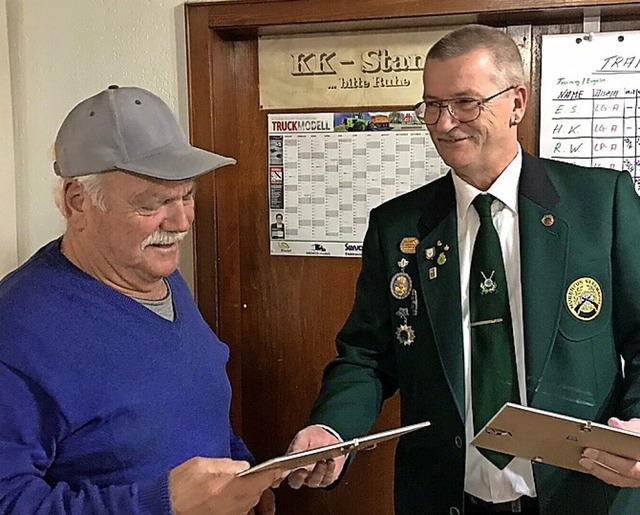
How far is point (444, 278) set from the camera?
153cm

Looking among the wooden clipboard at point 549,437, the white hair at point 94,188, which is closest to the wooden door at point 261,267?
the white hair at point 94,188

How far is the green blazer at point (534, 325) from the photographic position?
1.44 metres

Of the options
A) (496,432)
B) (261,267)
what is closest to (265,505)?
(496,432)

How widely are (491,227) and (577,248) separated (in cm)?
16

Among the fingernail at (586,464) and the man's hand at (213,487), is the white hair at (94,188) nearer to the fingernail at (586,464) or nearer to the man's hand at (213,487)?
the man's hand at (213,487)

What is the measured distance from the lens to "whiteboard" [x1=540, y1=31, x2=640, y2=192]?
1975mm

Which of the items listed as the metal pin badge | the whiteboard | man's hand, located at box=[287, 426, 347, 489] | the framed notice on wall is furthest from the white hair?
the whiteboard

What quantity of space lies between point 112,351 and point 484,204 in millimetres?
717

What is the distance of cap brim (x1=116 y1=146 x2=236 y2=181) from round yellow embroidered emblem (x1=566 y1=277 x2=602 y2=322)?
67cm

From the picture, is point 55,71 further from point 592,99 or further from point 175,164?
point 592,99

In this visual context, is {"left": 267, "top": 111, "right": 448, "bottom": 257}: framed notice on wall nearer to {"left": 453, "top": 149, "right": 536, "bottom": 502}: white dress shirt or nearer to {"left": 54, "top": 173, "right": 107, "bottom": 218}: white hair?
{"left": 453, "top": 149, "right": 536, "bottom": 502}: white dress shirt

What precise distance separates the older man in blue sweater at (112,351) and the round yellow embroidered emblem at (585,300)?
621mm

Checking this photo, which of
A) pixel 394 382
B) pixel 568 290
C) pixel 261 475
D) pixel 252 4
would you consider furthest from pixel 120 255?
pixel 252 4

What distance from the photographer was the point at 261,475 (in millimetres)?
1187
